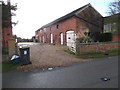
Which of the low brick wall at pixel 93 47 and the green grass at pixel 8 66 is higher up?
the low brick wall at pixel 93 47

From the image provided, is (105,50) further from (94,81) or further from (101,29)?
(101,29)

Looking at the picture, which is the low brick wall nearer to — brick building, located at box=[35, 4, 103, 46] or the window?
brick building, located at box=[35, 4, 103, 46]

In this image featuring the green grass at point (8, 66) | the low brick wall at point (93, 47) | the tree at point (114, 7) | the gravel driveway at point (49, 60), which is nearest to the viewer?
the green grass at point (8, 66)

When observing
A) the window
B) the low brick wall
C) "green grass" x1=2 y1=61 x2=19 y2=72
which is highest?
the window

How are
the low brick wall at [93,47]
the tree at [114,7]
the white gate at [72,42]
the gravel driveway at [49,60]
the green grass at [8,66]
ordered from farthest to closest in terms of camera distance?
the tree at [114,7], the white gate at [72,42], the low brick wall at [93,47], the gravel driveway at [49,60], the green grass at [8,66]

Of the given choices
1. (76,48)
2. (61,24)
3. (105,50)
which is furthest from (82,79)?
(61,24)

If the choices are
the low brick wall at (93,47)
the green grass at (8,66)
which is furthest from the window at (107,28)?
the green grass at (8,66)

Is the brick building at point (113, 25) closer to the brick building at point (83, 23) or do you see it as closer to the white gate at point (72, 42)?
the brick building at point (83, 23)

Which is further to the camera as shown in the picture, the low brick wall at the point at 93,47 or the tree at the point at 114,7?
the tree at the point at 114,7

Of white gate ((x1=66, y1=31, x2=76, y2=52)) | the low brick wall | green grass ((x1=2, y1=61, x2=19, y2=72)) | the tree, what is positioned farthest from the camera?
the tree

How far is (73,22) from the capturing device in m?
25.8

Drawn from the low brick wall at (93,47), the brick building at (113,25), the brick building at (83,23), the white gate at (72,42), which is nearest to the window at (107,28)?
the brick building at (113,25)

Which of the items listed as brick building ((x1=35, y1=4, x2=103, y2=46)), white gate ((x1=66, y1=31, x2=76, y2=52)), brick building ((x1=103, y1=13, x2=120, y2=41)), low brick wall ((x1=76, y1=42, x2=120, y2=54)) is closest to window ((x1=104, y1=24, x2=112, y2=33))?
brick building ((x1=103, y1=13, x2=120, y2=41))

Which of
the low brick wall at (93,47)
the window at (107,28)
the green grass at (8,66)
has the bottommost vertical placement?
the green grass at (8,66)
